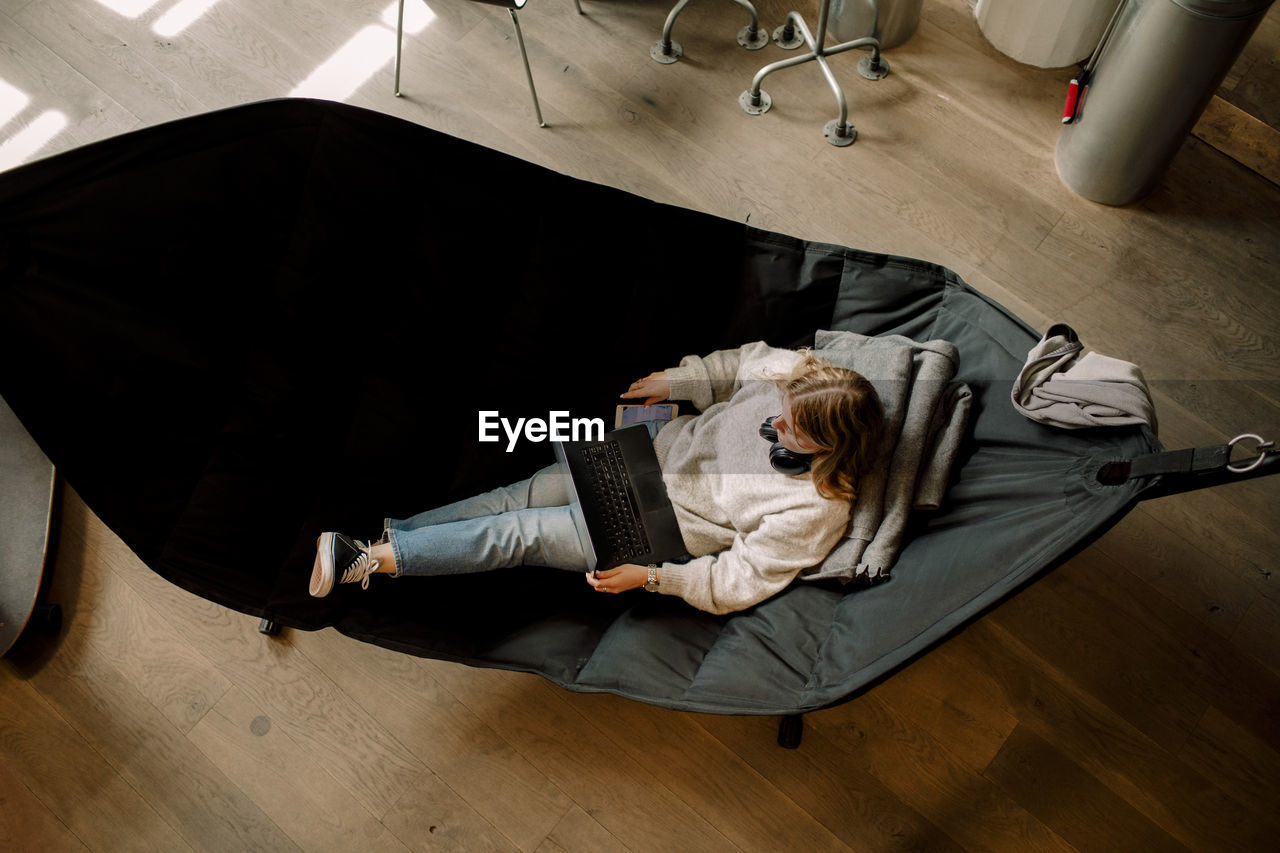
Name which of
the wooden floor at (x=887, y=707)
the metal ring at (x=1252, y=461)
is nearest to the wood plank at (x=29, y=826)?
the wooden floor at (x=887, y=707)

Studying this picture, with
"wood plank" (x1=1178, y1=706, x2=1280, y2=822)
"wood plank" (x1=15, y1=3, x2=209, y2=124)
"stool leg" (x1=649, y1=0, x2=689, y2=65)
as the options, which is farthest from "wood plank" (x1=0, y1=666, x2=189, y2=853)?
"stool leg" (x1=649, y1=0, x2=689, y2=65)

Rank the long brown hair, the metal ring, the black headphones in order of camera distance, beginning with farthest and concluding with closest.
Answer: the black headphones < the long brown hair < the metal ring

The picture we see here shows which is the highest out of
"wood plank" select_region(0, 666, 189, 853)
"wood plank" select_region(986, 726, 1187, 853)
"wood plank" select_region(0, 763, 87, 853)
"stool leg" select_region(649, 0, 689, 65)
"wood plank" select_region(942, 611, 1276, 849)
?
"stool leg" select_region(649, 0, 689, 65)

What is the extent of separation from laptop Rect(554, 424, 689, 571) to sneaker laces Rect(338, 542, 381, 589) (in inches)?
14.5

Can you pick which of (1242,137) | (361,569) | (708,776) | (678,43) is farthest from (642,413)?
(1242,137)

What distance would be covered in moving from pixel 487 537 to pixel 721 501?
1.43 ft

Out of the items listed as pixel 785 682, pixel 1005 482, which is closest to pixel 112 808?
pixel 785 682

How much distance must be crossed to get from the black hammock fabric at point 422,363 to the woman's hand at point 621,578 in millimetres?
66

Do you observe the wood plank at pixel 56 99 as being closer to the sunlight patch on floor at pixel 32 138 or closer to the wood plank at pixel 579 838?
the sunlight patch on floor at pixel 32 138

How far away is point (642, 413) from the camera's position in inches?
68.3

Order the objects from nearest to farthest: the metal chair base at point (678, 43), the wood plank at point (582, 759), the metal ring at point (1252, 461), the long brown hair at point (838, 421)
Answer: the metal ring at point (1252, 461) → the long brown hair at point (838, 421) → the wood plank at point (582, 759) → the metal chair base at point (678, 43)

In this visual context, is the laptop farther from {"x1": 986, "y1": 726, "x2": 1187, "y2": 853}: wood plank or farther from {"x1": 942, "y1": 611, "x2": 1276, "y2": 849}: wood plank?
{"x1": 986, "y1": 726, "x2": 1187, "y2": 853}: wood plank

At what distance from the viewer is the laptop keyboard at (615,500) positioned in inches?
62.4

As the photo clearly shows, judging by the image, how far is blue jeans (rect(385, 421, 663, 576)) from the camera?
5.06 ft
